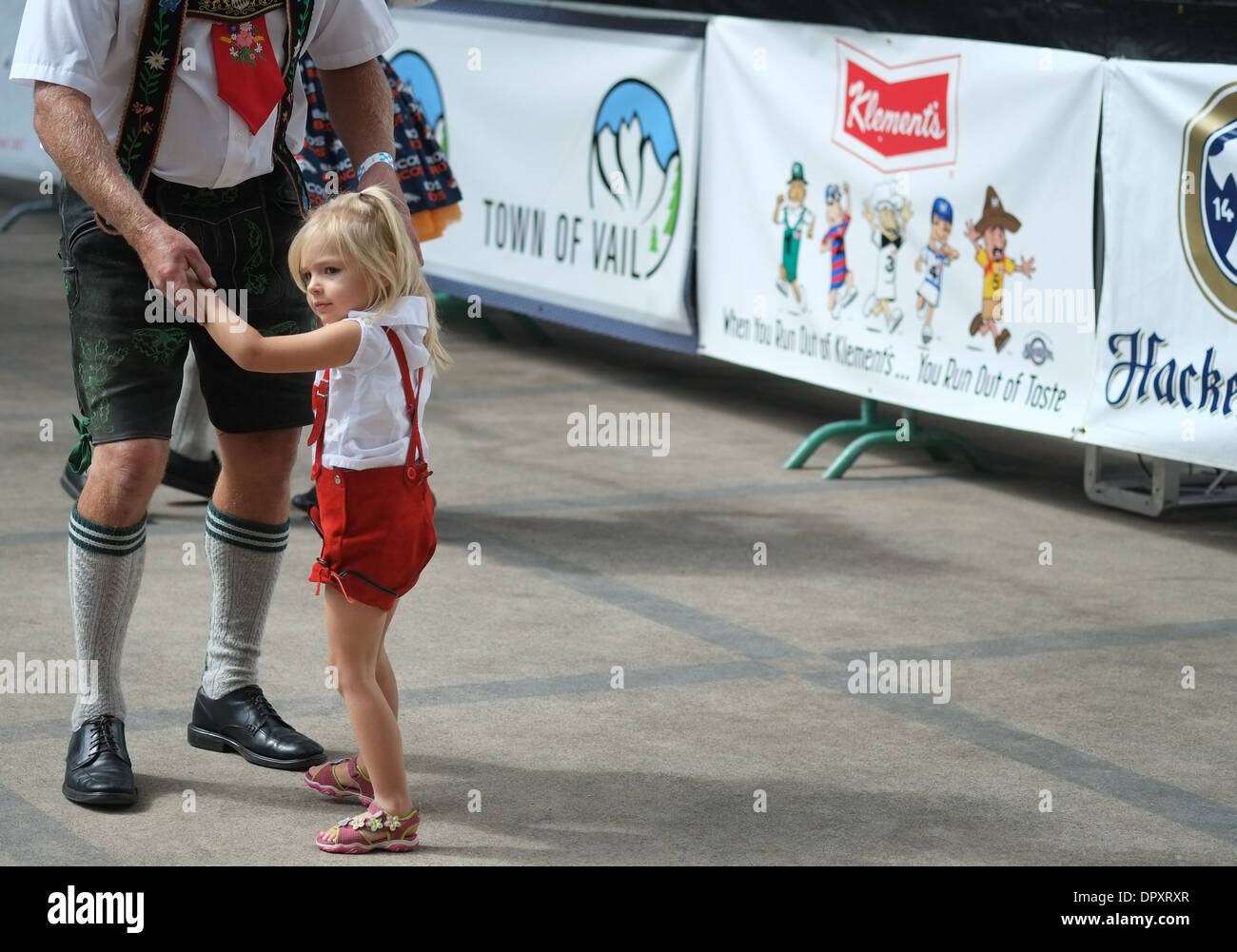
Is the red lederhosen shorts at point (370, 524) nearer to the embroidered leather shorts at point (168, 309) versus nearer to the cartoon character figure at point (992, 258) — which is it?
the embroidered leather shorts at point (168, 309)

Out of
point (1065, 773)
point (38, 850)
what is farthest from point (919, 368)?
point (38, 850)

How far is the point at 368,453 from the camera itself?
370cm

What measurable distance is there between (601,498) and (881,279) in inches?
56.9

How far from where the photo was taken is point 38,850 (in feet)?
12.1

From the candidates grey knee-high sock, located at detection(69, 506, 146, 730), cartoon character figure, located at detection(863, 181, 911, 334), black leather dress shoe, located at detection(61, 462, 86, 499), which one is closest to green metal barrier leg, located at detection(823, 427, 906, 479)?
cartoon character figure, located at detection(863, 181, 911, 334)

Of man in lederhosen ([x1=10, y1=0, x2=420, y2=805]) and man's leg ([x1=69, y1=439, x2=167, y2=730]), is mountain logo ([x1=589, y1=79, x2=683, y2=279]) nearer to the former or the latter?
man in lederhosen ([x1=10, y1=0, x2=420, y2=805])

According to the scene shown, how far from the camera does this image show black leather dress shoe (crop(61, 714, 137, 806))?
392 centimetres

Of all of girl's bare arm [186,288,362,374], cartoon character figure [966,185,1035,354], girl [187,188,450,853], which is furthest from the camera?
cartoon character figure [966,185,1035,354]

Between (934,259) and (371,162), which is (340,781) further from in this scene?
(934,259)

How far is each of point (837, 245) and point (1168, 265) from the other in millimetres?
1551

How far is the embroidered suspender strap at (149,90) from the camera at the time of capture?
3803mm
